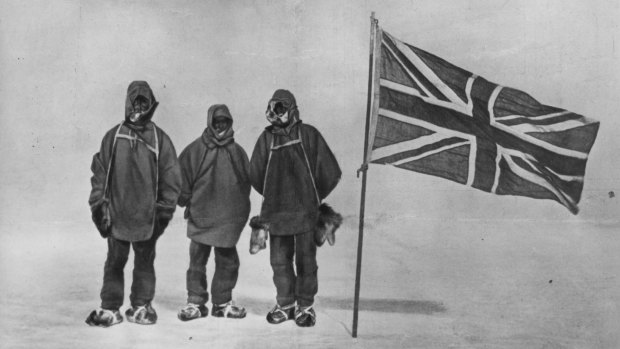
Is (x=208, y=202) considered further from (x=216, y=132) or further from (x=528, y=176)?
(x=528, y=176)

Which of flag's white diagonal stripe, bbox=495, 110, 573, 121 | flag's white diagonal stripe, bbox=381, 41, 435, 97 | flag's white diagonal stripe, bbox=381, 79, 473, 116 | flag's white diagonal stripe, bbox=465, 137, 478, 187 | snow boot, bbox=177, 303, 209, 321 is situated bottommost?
snow boot, bbox=177, 303, 209, 321

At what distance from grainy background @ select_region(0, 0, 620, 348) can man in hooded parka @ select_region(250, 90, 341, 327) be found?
14 centimetres

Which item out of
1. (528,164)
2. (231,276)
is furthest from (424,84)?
(231,276)

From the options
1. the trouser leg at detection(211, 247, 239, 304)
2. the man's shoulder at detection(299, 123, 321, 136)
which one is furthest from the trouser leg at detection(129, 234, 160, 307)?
the man's shoulder at detection(299, 123, 321, 136)

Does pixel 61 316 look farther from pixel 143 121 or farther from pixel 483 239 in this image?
pixel 483 239

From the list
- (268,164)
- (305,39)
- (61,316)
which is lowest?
(61,316)

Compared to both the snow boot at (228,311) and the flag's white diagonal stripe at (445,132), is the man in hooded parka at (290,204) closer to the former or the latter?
the snow boot at (228,311)

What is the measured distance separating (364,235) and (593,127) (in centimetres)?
179

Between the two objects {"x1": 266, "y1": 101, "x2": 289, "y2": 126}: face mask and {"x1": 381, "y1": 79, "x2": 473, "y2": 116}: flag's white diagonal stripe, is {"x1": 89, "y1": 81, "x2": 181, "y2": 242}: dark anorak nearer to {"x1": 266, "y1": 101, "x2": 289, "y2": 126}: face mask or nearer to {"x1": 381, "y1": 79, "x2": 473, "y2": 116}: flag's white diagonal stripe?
{"x1": 266, "y1": 101, "x2": 289, "y2": 126}: face mask

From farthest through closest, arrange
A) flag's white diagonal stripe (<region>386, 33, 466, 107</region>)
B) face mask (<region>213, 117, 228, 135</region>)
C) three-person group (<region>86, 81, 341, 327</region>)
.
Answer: face mask (<region>213, 117, 228, 135</region>), three-person group (<region>86, 81, 341, 327</region>), flag's white diagonal stripe (<region>386, 33, 466, 107</region>)

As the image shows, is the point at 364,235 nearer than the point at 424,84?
No

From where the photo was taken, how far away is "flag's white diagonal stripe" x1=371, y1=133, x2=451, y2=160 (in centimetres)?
621

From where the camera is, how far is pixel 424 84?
6.18 m

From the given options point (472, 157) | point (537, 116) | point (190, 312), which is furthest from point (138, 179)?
point (537, 116)
